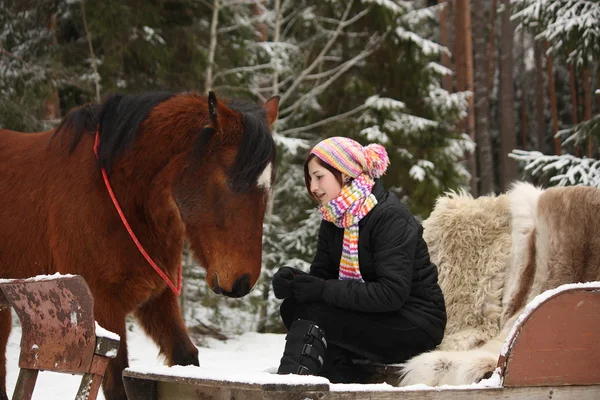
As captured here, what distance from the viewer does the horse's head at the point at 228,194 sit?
3.31 meters

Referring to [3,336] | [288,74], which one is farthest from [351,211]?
[288,74]

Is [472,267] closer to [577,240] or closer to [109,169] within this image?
[577,240]

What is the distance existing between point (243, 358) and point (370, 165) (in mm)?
4756

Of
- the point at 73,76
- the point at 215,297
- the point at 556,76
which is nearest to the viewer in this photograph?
the point at 73,76

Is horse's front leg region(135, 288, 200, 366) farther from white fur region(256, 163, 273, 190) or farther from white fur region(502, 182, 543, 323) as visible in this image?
white fur region(502, 182, 543, 323)

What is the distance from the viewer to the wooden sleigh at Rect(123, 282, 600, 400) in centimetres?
251

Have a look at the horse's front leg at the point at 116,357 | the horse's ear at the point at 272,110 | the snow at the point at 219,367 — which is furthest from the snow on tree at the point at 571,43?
the horse's front leg at the point at 116,357

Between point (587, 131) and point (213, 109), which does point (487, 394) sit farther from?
point (587, 131)

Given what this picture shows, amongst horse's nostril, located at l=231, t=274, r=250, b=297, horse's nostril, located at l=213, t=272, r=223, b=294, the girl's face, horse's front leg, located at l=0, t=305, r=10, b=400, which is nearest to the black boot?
horse's nostril, located at l=231, t=274, r=250, b=297

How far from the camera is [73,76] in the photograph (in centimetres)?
820

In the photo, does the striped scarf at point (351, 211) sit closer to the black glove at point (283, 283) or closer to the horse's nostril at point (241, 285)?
the black glove at point (283, 283)

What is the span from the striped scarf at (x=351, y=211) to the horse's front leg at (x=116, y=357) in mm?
1150

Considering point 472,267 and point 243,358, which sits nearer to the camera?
point 472,267

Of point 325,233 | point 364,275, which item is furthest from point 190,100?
point 364,275
